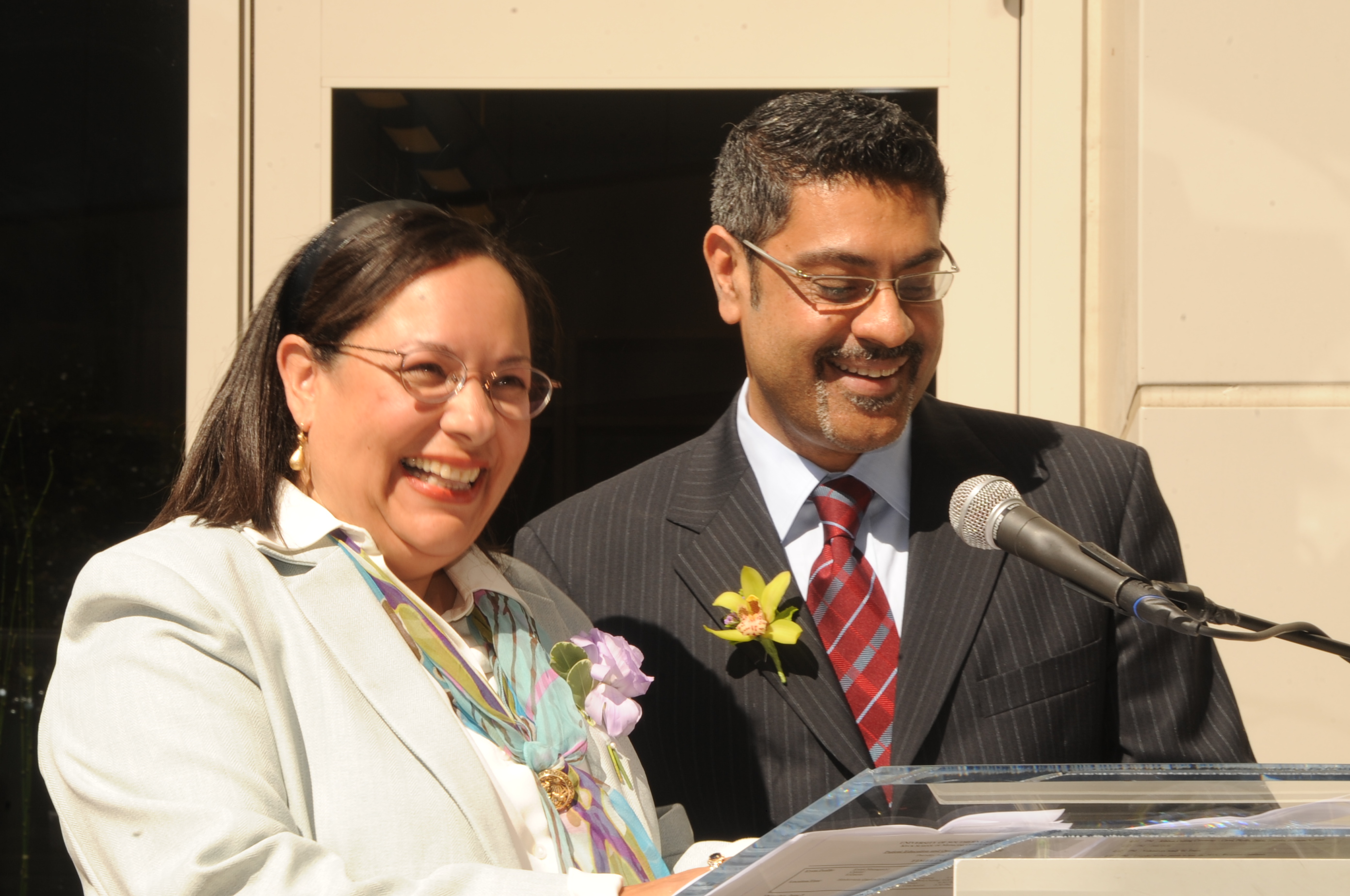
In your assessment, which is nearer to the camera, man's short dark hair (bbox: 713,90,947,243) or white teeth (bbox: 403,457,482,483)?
white teeth (bbox: 403,457,482,483)

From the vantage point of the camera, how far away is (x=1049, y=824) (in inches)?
37.4

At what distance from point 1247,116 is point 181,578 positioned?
8.26ft

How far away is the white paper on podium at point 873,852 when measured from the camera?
937 millimetres

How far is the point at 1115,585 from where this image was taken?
3.92ft

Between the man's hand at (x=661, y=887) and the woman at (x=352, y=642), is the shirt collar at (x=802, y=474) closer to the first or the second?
the woman at (x=352, y=642)

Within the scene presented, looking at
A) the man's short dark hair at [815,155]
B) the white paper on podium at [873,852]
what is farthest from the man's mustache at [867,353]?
the white paper on podium at [873,852]

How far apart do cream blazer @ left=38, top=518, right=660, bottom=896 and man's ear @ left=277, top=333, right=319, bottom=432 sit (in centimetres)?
21

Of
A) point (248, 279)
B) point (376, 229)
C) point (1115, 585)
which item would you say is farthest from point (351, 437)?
point (248, 279)

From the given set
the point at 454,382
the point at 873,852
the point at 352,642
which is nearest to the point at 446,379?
the point at 454,382

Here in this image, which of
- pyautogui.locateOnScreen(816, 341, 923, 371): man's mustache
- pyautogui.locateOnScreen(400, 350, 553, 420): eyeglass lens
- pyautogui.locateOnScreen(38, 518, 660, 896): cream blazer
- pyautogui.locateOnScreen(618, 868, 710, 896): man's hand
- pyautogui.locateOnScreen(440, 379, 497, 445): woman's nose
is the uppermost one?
pyautogui.locateOnScreen(816, 341, 923, 371): man's mustache

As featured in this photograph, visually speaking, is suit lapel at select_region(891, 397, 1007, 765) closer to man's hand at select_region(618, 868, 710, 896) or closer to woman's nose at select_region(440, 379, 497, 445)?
man's hand at select_region(618, 868, 710, 896)

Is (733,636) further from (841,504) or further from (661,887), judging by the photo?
(661,887)

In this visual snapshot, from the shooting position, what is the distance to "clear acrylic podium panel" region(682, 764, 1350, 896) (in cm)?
84

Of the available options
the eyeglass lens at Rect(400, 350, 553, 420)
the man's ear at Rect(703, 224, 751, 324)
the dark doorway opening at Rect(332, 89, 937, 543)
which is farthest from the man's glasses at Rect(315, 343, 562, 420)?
the dark doorway opening at Rect(332, 89, 937, 543)
